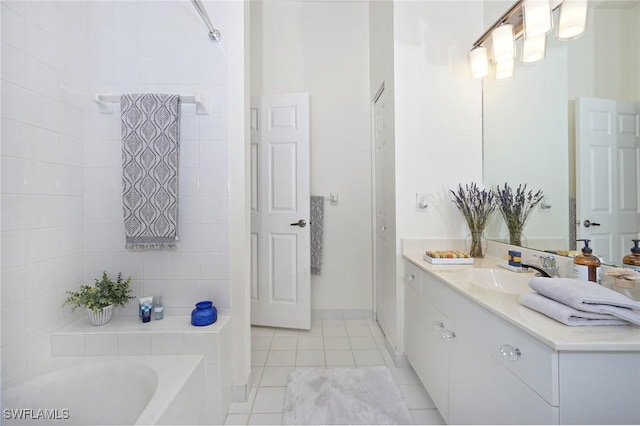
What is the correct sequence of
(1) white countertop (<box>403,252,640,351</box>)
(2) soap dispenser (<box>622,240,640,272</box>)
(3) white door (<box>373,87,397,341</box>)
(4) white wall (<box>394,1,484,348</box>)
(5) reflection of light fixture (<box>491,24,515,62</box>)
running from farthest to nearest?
(3) white door (<box>373,87,397,341</box>)
(4) white wall (<box>394,1,484,348</box>)
(5) reflection of light fixture (<box>491,24,515,62</box>)
(2) soap dispenser (<box>622,240,640,272</box>)
(1) white countertop (<box>403,252,640,351</box>)

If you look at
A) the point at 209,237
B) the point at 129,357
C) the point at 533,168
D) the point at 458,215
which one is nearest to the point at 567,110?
the point at 533,168

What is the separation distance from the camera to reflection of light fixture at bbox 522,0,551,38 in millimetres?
1295

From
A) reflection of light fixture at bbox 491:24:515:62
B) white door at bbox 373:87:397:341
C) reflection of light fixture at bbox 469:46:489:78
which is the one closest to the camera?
reflection of light fixture at bbox 491:24:515:62

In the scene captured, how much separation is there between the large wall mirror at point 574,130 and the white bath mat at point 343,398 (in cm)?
116

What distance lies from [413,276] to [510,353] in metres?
0.87

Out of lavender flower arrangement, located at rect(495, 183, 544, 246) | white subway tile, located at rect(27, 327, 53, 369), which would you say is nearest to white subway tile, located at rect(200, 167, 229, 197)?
white subway tile, located at rect(27, 327, 53, 369)

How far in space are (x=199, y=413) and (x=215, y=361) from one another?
0.75 ft

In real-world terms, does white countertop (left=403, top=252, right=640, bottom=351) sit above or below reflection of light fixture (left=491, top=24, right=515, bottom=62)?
below

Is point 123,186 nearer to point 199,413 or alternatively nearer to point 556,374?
point 199,413

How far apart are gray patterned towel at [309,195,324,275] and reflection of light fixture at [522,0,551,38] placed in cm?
181

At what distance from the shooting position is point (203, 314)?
142 cm

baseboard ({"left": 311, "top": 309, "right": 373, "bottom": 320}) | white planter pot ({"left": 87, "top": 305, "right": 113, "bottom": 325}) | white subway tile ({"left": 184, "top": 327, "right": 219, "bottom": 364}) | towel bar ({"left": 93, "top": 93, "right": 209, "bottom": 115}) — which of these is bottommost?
baseboard ({"left": 311, "top": 309, "right": 373, "bottom": 320})

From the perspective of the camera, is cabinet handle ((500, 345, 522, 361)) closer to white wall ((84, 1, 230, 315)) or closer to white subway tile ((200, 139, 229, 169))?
white wall ((84, 1, 230, 315))

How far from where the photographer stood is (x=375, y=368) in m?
1.79
